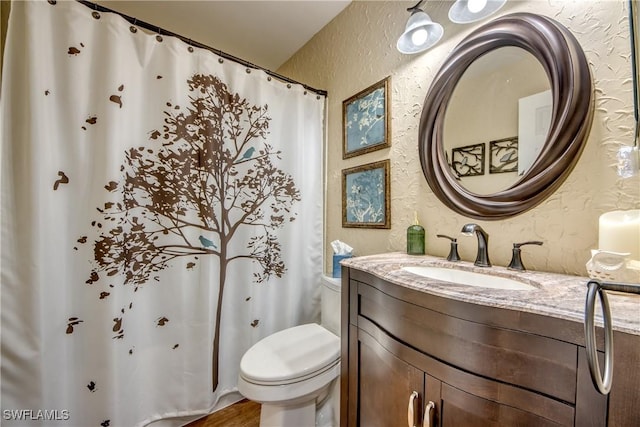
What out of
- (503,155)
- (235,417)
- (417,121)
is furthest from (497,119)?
(235,417)

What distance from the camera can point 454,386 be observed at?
0.60 metres

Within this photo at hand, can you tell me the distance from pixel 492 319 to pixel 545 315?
0.09 meters

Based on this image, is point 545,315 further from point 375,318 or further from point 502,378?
point 375,318

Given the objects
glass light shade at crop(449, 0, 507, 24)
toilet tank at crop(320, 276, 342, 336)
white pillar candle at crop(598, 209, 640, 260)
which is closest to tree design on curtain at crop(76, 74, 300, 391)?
toilet tank at crop(320, 276, 342, 336)

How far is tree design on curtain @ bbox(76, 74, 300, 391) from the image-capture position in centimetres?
118

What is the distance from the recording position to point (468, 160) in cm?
105

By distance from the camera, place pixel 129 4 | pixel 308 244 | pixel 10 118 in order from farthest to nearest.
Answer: pixel 308 244 < pixel 129 4 < pixel 10 118

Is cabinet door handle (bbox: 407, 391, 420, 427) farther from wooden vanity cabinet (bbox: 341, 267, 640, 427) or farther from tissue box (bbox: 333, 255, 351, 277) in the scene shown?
tissue box (bbox: 333, 255, 351, 277)

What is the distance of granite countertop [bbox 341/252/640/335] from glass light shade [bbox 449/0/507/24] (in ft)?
3.08

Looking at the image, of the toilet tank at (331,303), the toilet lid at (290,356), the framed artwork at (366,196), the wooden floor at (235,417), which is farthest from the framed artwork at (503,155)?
the wooden floor at (235,417)

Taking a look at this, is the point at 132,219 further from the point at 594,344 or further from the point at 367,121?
the point at 594,344

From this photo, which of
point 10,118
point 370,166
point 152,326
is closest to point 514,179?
point 370,166

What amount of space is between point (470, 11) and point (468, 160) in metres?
0.55

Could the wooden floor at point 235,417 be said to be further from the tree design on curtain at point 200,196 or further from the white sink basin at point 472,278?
the white sink basin at point 472,278
